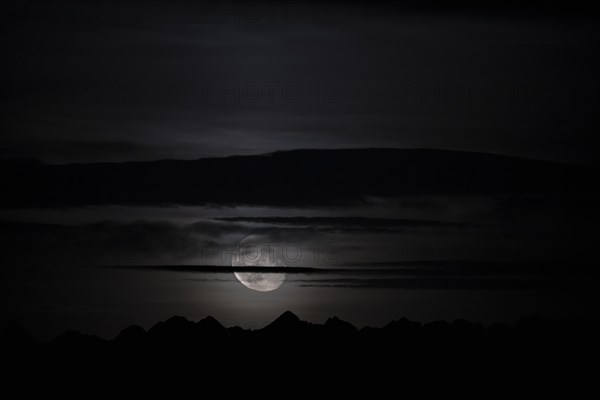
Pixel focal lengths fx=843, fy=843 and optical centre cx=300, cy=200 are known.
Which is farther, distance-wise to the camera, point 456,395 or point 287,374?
point 287,374

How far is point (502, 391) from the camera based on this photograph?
176125mm

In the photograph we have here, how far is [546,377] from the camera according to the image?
176250 mm

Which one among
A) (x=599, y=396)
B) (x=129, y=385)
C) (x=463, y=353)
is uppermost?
(x=463, y=353)

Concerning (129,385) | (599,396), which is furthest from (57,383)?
(599,396)

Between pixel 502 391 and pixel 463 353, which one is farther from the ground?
pixel 463 353

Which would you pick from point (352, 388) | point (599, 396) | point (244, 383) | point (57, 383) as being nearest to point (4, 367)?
point (57, 383)

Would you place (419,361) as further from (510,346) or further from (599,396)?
(599,396)

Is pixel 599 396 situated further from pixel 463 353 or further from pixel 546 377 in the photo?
pixel 463 353

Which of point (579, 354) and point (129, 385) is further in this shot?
point (579, 354)

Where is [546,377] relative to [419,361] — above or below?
below

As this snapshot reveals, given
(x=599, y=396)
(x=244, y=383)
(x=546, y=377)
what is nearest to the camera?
(x=599, y=396)

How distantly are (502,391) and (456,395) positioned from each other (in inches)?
434

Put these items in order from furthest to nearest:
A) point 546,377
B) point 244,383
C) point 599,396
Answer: point 244,383, point 546,377, point 599,396

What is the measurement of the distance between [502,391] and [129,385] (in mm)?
78439
